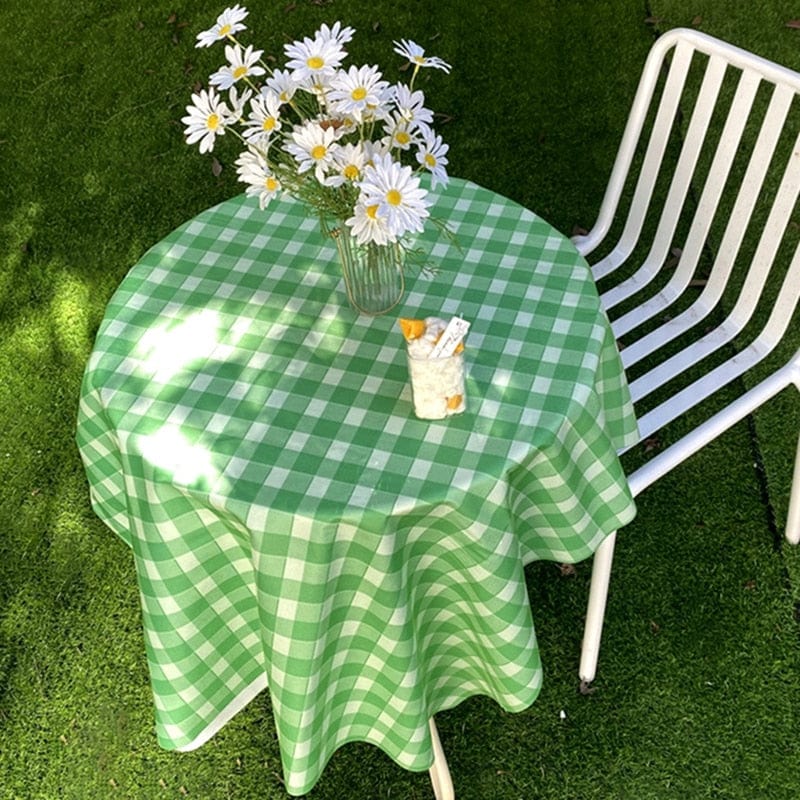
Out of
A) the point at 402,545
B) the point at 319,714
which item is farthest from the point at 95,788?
the point at 402,545

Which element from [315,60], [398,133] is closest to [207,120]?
[315,60]

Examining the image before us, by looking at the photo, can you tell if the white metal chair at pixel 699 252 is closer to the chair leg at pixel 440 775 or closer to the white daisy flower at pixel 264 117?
the chair leg at pixel 440 775

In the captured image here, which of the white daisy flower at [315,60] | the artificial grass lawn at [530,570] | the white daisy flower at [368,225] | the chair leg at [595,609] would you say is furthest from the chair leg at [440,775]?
the white daisy flower at [315,60]

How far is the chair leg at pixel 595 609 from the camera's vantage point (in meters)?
2.03

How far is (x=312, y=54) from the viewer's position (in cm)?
149

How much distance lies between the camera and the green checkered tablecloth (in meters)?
1.56

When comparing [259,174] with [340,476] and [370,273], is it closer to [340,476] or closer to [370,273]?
[370,273]

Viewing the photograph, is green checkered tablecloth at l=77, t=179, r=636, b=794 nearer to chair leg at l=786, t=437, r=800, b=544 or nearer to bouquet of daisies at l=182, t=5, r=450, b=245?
bouquet of daisies at l=182, t=5, r=450, b=245

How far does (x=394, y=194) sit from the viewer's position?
1421 millimetres

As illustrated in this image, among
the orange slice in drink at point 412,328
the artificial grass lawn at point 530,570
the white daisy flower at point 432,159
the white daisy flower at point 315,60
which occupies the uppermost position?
the white daisy flower at point 315,60

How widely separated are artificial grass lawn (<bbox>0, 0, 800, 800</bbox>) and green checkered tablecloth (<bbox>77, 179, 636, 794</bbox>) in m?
0.52

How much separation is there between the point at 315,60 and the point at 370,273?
43 cm

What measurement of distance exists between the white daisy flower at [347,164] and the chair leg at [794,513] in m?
1.55

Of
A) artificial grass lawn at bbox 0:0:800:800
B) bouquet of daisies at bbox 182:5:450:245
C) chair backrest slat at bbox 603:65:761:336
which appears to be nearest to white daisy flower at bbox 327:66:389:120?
bouquet of daisies at bbox 182:5:450:245
